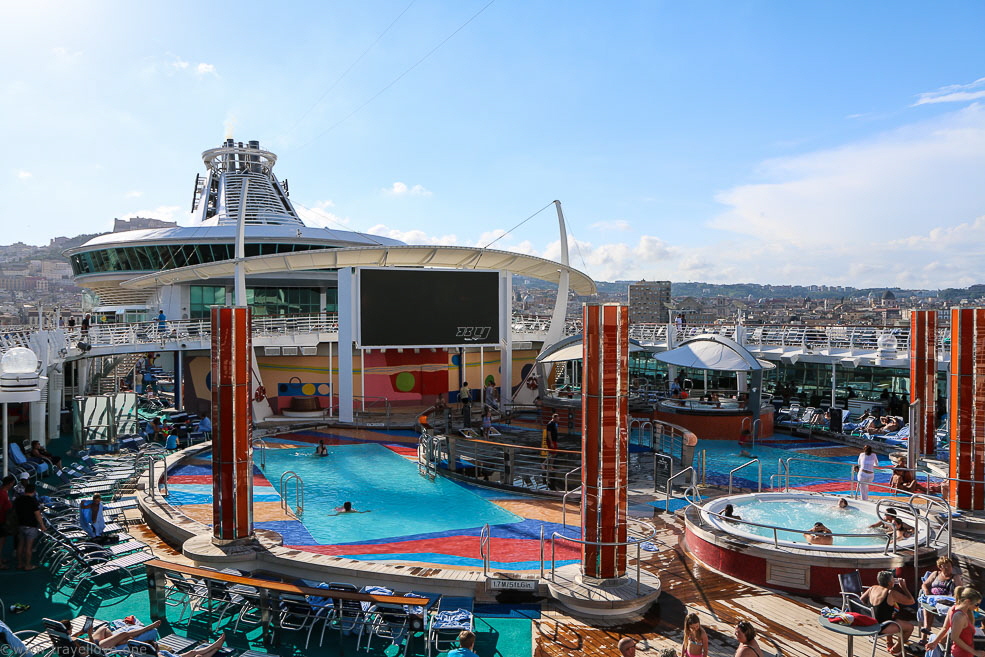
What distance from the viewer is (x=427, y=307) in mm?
25125

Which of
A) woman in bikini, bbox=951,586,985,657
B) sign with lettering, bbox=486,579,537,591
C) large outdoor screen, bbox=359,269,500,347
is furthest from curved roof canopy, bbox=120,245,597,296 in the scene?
woman in bikini, bbox=951,586,985,657

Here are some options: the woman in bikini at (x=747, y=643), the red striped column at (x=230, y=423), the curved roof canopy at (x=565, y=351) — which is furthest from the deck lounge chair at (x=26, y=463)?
the woman in bikini at (x=747, y=643)

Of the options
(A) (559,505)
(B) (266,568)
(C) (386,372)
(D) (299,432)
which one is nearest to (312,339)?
(C) (386,372)

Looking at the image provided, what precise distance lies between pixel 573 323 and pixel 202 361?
1990cm

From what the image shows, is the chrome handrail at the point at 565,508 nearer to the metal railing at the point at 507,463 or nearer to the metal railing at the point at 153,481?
the metal railing at the point at 507,463

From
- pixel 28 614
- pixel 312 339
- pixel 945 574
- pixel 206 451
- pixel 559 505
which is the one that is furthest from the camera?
pixel 312 339

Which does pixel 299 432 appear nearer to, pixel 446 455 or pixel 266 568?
pixel 446 455

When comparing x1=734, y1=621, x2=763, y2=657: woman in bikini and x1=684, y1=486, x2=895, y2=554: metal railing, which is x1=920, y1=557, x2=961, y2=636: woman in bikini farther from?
x1=734, y1=621, x2=763, y2=657: woman in bikini

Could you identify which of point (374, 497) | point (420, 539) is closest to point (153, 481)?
point (374, 497)

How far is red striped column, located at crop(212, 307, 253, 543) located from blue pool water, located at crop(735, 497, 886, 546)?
8.48 meters

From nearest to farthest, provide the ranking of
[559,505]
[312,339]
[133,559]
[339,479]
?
[133,559] < [559,505] < [339,479] < [312,339]

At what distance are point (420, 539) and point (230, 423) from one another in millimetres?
4118

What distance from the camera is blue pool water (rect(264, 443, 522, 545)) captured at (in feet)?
43.7

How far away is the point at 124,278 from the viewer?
40.3m
